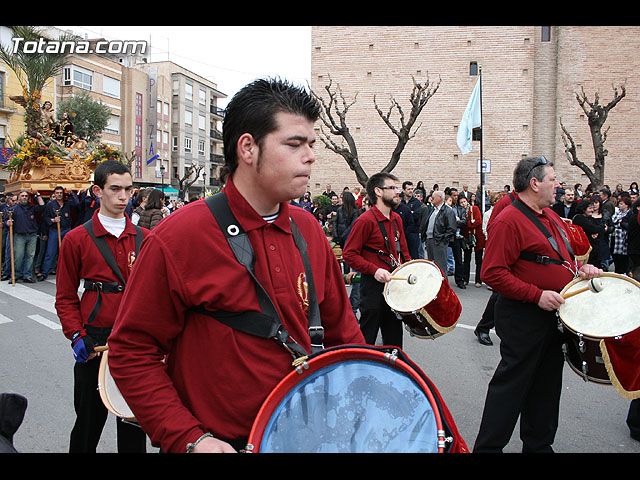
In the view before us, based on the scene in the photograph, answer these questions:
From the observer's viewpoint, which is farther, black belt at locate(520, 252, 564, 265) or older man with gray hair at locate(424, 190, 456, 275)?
older man with gray hair at locate(424, 190, 456, 275)

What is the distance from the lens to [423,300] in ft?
14.7

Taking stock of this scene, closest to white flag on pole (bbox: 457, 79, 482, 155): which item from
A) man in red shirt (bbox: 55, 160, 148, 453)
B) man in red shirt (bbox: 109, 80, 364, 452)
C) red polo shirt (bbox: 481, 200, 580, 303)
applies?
red polo shirt (bbox: 481, 200, 580, 303)

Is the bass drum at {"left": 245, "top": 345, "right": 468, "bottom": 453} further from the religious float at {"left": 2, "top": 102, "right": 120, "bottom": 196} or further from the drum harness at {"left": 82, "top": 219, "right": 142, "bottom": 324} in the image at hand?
the religious float at {"left": 2, "top": 102, "right": 120, "bottom": 196}

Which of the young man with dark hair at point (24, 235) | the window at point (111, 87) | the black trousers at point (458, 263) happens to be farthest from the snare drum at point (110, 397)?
the window at point (111, 87)

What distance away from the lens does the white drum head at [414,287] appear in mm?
4512

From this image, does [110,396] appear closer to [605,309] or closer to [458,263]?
[605,309]

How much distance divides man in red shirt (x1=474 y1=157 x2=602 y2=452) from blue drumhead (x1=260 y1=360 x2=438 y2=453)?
7.08 feet

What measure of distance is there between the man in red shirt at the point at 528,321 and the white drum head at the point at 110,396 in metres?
2.35

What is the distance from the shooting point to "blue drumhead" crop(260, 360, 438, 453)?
4.86 feet

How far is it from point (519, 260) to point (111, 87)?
168 ft

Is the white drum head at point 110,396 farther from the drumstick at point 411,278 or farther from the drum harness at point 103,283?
the drumstick at point 411,278
